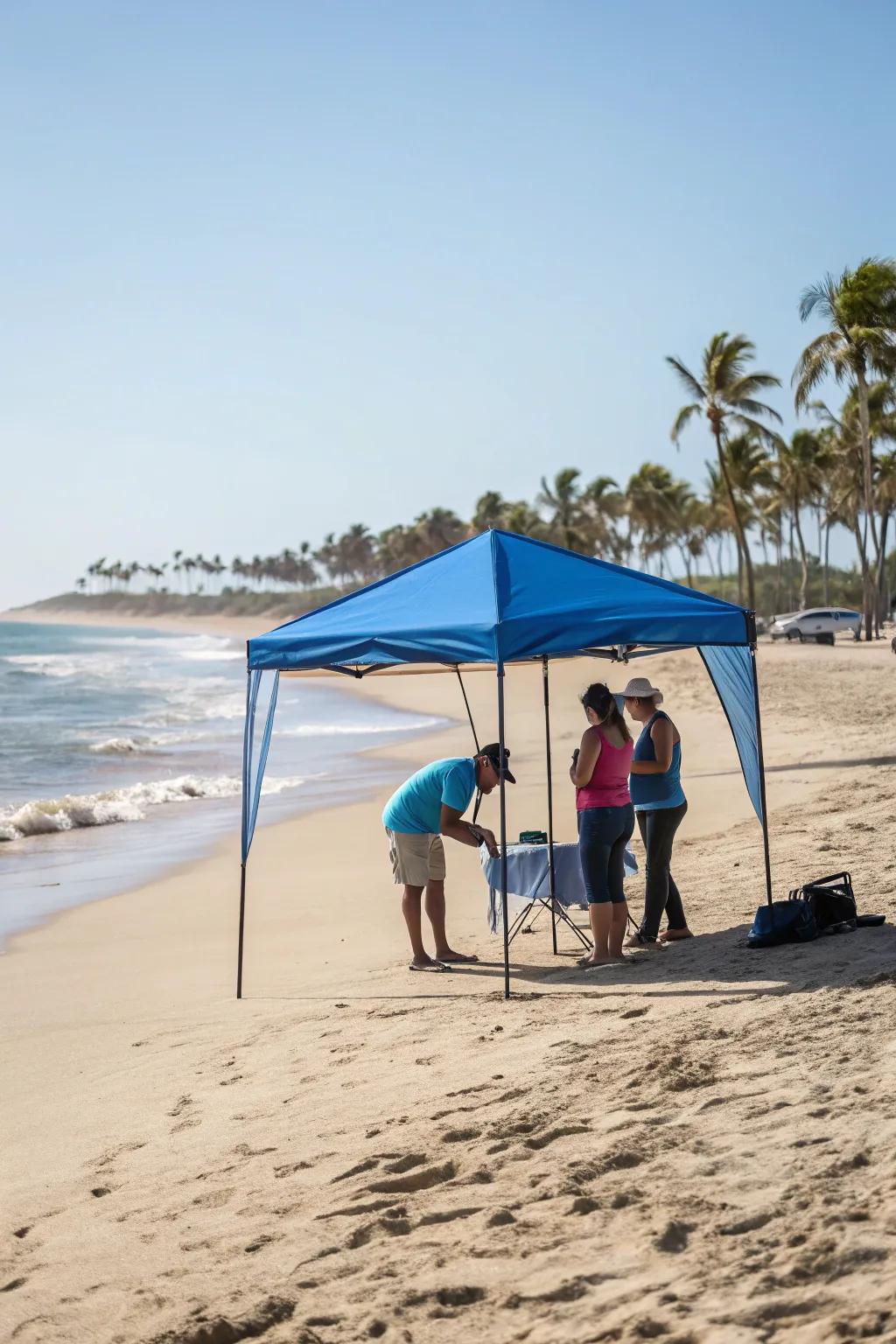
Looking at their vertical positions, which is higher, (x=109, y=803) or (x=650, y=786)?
(x=650, y=786)

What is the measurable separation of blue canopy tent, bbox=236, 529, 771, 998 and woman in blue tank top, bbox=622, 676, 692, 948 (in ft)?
1.43

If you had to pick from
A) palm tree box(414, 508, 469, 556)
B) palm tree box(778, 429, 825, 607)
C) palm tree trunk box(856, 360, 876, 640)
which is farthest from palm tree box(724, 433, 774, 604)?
palm tree box(414, 508, 469, 556)

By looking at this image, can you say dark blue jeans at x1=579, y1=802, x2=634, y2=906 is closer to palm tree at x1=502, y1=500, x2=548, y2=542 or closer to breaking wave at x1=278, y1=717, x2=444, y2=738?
breaking wave at x1=278, y1=717, x2=444, y2=738

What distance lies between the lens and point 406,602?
6.68 metres

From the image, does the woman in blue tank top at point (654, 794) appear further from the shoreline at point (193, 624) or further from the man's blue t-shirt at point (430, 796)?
the shoreline at point (193, 624)

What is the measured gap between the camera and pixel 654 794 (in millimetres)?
6781

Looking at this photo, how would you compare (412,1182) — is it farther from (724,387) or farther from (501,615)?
(724,387)

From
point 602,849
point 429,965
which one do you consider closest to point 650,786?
point 602,849

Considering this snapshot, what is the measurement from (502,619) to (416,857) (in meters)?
1.56

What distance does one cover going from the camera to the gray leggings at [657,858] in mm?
6762

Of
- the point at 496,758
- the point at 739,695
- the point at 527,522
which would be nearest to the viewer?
the point at 496,758

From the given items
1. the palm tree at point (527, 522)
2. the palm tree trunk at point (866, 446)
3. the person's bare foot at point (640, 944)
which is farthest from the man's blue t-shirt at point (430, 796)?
the palm tree at point (527, 522)

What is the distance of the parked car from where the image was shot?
4259 cm

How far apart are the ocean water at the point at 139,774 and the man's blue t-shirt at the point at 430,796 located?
3663 mm
